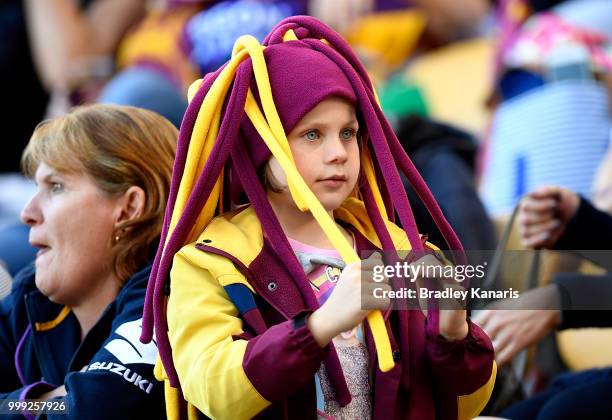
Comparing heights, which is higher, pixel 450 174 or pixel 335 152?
pixel 335 152

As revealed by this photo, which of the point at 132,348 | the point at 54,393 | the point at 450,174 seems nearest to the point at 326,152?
the point at 132,348

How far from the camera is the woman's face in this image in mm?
2100

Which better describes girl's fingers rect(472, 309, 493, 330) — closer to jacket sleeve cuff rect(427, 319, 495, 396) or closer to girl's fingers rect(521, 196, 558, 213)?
girl's fingers rect(521, 196, 558, 213)

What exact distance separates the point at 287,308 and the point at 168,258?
8.6 inches

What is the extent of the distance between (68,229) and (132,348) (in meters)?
0.34

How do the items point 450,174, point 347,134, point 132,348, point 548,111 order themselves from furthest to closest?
point 548,111, point 450,174, point 132,348, point 347,134

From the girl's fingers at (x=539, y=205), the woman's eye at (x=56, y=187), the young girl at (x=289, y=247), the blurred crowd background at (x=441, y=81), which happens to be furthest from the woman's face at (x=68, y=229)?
the girl's fingers at (x=539, y=205)

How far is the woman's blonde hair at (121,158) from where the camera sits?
83.4 inches

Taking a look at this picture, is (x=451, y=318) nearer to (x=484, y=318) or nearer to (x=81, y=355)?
(x=484, y=318)

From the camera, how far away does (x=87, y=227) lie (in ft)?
6.93

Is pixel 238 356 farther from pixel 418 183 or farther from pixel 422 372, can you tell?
A: pixel 418 183

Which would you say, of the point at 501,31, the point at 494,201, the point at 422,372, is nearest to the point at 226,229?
the point at 422,372

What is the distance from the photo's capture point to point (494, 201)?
3.51 m

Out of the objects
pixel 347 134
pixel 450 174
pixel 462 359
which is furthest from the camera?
pixel 450 174
